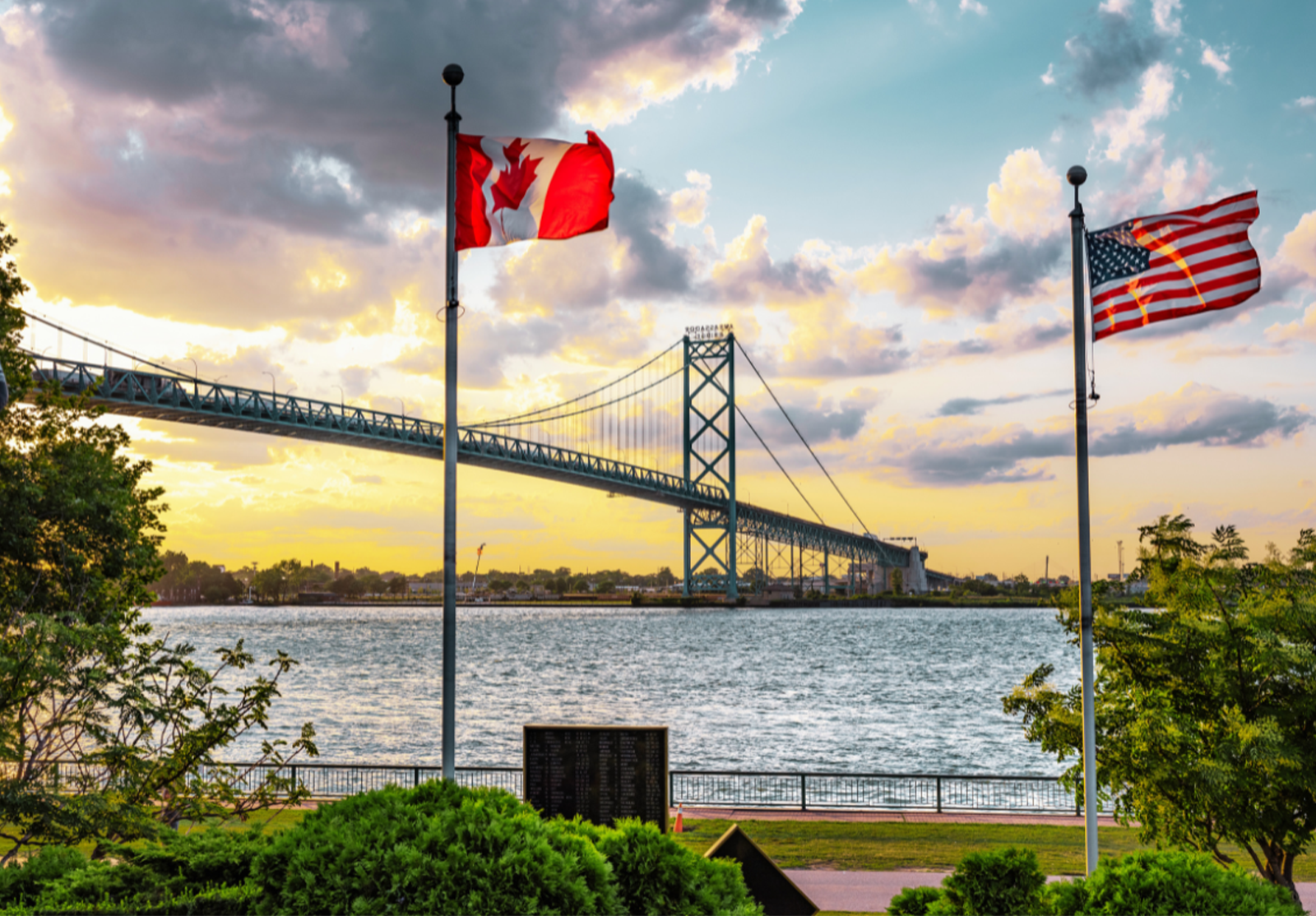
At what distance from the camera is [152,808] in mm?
13383

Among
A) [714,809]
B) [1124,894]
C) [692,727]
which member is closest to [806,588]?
[692,727]

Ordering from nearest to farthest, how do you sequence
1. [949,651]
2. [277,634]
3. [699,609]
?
[949,651] < [277,634] < [699,609]

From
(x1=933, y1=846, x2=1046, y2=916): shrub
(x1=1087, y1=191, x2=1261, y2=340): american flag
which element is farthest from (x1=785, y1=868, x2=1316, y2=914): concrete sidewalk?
(x1=1087, y1=191, x2=1261, y2=340): american flag

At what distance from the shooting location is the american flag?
34.9 ft

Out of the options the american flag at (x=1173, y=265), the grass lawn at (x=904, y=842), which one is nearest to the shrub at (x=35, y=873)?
the grass lawn at (x=904, y=842)

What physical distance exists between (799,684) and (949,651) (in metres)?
33.9

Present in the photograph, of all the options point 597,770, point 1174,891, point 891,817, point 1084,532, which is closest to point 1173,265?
point 1084,532

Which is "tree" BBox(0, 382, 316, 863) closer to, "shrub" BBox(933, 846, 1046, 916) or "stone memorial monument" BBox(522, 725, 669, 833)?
"stone memorial monument" BBox(522, 725, 669, 833)

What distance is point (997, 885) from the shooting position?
7.11 meters

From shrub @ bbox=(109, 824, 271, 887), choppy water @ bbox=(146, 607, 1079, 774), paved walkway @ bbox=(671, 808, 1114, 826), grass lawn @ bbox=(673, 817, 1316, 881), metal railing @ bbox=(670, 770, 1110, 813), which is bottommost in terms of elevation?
choppy water @ bbox=(146, 607, 1079, 774)

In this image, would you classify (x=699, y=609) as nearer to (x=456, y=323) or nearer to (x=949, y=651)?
(x=949, y=651)

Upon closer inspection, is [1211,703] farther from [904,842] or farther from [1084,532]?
[904,842]

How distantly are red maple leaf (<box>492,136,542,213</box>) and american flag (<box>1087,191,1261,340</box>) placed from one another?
6586mm

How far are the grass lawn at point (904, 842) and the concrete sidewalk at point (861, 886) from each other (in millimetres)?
453
